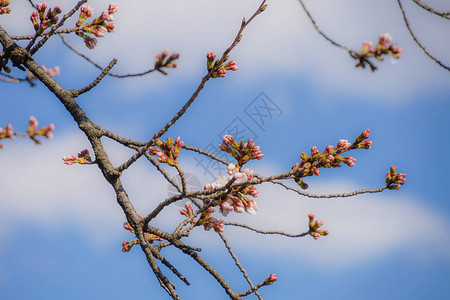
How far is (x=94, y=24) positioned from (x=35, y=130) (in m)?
2.09

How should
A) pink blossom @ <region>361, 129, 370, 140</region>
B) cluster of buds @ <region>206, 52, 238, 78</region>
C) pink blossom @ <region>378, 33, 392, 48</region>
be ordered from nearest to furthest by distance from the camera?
pink blossom @ <region>378, 33, 392, 48</region> → cluster of buds @ <region>206, 52, 238, 78</region> → pink blossom @ <region>361, 129, 370, 140</region>

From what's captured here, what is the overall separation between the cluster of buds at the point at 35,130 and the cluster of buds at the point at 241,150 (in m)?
1.04

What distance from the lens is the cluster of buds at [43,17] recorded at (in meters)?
3.48

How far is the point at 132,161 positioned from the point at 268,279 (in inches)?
57.2

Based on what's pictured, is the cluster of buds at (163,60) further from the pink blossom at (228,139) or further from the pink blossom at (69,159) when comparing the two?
the pink blossom at (69,159)

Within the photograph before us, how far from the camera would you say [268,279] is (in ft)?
10.9

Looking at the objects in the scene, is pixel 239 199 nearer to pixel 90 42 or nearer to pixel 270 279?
pixel 270 279

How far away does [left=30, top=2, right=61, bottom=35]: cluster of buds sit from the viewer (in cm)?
348

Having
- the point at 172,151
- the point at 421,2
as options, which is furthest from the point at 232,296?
the point at 421,2

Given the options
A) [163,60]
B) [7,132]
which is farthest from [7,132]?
[163,60]

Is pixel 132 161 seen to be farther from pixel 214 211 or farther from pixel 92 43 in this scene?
pixel 92 43

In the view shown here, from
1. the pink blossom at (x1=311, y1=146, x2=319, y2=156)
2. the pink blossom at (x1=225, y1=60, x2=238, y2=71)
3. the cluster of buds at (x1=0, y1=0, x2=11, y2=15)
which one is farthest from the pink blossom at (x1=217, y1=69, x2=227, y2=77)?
the cluster of buds at (x1=0, y1=0, x2=11, y2=15)

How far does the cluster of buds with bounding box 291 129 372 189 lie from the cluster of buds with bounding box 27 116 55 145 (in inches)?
54.5

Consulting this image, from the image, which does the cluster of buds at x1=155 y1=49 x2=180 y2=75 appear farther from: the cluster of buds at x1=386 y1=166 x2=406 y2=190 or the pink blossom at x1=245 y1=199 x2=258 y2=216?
the cluster of buds at x1=386 y1=166 x2=406 y2=190
